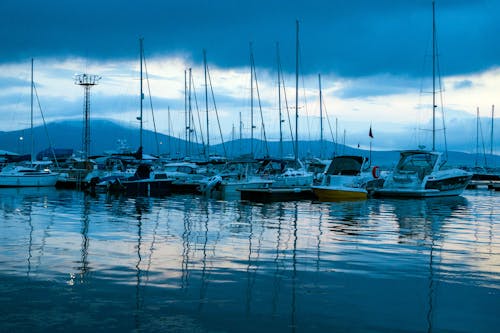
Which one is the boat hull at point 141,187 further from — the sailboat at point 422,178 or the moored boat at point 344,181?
the sailboat at point 422,178

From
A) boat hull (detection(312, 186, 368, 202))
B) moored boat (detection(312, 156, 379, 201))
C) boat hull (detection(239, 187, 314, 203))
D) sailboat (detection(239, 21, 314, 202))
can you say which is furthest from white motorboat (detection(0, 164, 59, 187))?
boat hull (detection(312, 186, 368, 202))

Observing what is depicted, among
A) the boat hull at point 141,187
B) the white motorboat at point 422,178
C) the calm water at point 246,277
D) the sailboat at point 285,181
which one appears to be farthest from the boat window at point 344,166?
the calm water at point 246,277

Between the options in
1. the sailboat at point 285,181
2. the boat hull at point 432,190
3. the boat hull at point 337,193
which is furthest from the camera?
the boat hull at point 432,190

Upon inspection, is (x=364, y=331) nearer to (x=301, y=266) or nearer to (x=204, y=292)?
(x=204, y=292)

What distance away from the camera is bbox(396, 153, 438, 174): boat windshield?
42.8 metres

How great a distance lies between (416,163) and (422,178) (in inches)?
82.4

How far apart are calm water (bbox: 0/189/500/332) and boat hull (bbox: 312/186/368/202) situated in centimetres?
1571

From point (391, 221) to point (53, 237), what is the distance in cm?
1331

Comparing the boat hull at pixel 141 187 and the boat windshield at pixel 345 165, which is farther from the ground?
the boat windshield at pixel 345 165

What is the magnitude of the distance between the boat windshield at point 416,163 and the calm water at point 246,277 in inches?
880

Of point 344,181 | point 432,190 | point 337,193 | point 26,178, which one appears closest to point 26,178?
point 26,178

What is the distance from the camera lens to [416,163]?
4369 centimetres

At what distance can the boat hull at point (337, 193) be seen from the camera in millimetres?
37000

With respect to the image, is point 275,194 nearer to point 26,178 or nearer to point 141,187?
point 141,187
